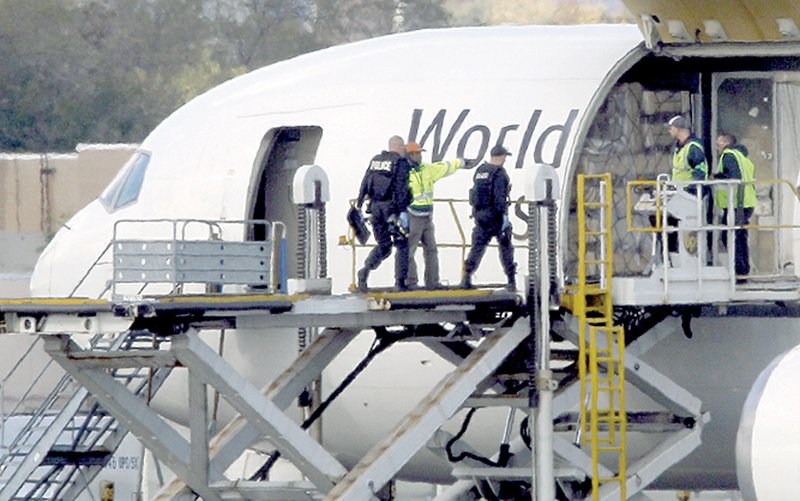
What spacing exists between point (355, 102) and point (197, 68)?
35.3m

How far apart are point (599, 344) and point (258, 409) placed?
12.6 ft

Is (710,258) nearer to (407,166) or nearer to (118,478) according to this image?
(407,166)

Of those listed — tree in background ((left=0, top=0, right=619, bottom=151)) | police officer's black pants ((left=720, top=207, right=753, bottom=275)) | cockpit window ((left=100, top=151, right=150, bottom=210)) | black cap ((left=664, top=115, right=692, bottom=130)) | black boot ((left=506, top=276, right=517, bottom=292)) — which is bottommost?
black boot ((left=506, top=276, right=517, bottom=292))

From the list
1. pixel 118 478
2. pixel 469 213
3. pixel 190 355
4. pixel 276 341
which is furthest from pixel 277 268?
pixel 118 478

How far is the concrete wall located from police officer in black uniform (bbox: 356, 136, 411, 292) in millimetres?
32549

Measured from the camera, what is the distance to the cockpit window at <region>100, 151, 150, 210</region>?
2681cm

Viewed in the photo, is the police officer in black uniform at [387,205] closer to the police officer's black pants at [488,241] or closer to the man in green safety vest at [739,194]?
the police officer's black pants at [488,241]

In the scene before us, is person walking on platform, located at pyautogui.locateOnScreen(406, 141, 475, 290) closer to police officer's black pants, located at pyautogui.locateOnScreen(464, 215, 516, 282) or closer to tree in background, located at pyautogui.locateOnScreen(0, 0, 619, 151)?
police officer's black pants, located at pyautogui.locateOnScreen(464, 215, 516, 282)

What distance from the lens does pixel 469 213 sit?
2345cm

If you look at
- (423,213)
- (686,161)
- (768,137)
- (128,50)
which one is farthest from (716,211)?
(128,50)

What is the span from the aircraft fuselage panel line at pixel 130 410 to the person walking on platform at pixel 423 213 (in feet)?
9.63

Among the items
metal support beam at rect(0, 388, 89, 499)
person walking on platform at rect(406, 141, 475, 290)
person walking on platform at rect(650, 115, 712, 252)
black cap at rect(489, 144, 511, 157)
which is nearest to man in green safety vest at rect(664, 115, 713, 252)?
person walking on platform at rect(650, 115, 712, 252)

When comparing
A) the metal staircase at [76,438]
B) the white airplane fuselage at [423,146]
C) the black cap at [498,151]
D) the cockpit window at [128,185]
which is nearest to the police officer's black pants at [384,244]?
the black cap at [498,151]

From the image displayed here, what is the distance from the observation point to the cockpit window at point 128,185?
2681 centimetres
